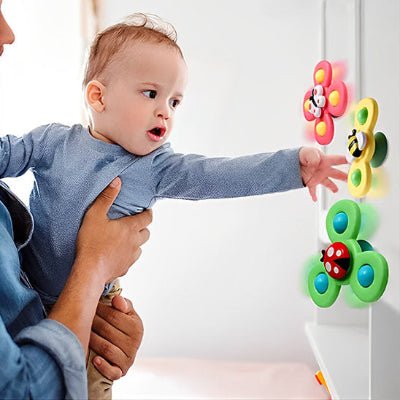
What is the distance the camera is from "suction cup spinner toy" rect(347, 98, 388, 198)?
1.06m

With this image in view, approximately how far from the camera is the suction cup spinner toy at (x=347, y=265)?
1008 millimetres

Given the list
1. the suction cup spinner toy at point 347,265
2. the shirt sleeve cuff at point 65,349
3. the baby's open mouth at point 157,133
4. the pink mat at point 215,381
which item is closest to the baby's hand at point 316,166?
the suction cup spinner toy at point 347,265

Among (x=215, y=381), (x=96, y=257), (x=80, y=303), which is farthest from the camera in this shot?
(x=215, y=381)

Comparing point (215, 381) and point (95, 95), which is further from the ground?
point (95, 95)

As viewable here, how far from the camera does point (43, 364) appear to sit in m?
0.66

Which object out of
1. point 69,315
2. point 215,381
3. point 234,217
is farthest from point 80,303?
point 234,217

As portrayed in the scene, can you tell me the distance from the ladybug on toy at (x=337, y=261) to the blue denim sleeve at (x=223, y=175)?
0.19 metres

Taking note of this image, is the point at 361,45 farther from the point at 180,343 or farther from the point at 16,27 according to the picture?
the point at 180,343

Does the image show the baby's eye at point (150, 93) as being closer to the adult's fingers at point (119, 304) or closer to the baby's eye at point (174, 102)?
the baby's eye at point (174, 102)

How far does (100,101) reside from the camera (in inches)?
43.8

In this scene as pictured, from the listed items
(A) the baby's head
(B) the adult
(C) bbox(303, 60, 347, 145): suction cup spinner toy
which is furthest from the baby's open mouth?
(C) bbox(303, 60, 347, 145): suction cup spinner toy

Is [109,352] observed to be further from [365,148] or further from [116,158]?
[365,148]

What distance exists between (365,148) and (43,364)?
0.66 metres

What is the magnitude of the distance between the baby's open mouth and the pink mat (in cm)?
120
